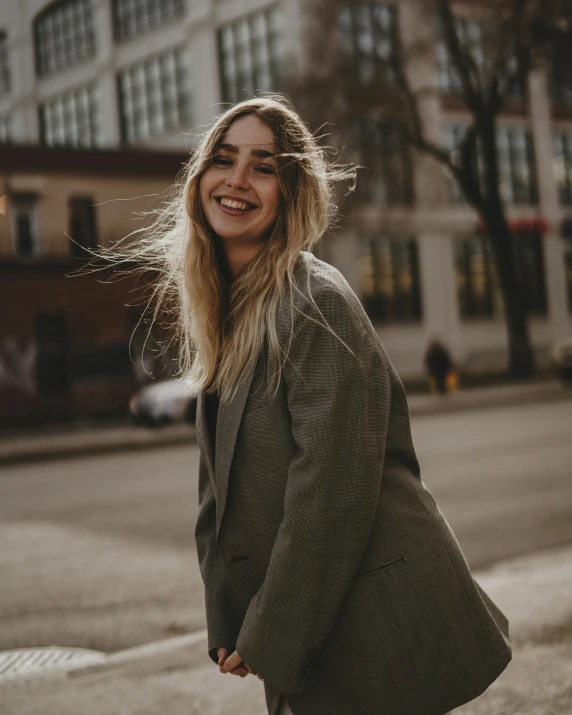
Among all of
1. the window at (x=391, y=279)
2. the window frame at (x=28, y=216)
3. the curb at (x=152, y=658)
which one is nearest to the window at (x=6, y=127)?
the window frame at (x=28, y=216)

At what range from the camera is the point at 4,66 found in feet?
160

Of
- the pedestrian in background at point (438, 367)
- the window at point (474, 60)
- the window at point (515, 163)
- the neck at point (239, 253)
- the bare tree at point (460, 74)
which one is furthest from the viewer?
the window at point (515, 163)

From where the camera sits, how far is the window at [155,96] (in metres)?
41.9

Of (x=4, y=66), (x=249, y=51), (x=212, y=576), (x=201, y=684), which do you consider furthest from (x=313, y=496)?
(x=4, y=66)

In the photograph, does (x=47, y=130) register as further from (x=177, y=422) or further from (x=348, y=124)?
(x=177, y=422)

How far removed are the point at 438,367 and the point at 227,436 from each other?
25955 mm

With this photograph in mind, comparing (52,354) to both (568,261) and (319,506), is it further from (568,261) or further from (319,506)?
(319,506)

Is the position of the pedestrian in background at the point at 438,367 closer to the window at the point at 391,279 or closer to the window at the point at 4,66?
the window at the point at 391,279

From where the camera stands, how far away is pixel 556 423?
670 inches

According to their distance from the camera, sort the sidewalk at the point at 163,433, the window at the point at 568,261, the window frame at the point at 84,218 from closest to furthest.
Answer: the sidewalk at the point at 163,433 → the window frame at the point at 84,218 → the window at the point at 568,261

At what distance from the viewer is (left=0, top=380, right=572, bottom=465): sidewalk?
1925 cm

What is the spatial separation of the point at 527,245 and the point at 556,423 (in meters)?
27.6

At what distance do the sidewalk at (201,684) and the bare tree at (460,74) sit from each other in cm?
2563

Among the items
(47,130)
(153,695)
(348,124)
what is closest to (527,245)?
(348,124)
